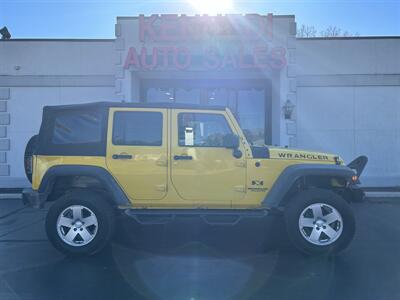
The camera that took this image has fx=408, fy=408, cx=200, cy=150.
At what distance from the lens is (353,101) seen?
12086mm

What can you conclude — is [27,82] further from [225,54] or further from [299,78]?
[299,78]

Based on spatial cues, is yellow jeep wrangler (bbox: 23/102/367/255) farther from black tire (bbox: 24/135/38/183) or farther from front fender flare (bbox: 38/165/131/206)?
black tire (bbox: 24/135/38/183)

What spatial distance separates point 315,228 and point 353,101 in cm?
768

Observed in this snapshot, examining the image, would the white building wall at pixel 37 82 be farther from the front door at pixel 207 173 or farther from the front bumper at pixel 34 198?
the front door at pixel 207 173

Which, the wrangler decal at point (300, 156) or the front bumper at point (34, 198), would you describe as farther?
the wrangler decal at point (300, 156)

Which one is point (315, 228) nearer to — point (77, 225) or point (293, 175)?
point (293, 175)

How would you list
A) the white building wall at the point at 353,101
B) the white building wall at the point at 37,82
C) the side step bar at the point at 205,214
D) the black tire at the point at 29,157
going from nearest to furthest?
the side step bar at the point at 205,214 → the black tire at the point at 29,157 → the white building wall at the point at 353,101 → the white building wall at the point at 37,82

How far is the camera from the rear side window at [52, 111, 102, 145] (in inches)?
225

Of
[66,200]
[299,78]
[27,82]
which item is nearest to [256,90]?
[299,78]

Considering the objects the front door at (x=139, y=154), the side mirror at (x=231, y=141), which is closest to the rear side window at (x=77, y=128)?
the front door at (x=139, y=154)

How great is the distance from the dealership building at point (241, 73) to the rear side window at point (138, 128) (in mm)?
6232

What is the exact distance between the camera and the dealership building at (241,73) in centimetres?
1169

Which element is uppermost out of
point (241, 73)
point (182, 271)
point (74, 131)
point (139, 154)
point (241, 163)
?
point (241, 73)

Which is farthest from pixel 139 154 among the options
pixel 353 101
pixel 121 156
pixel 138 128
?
pixel 353 101
